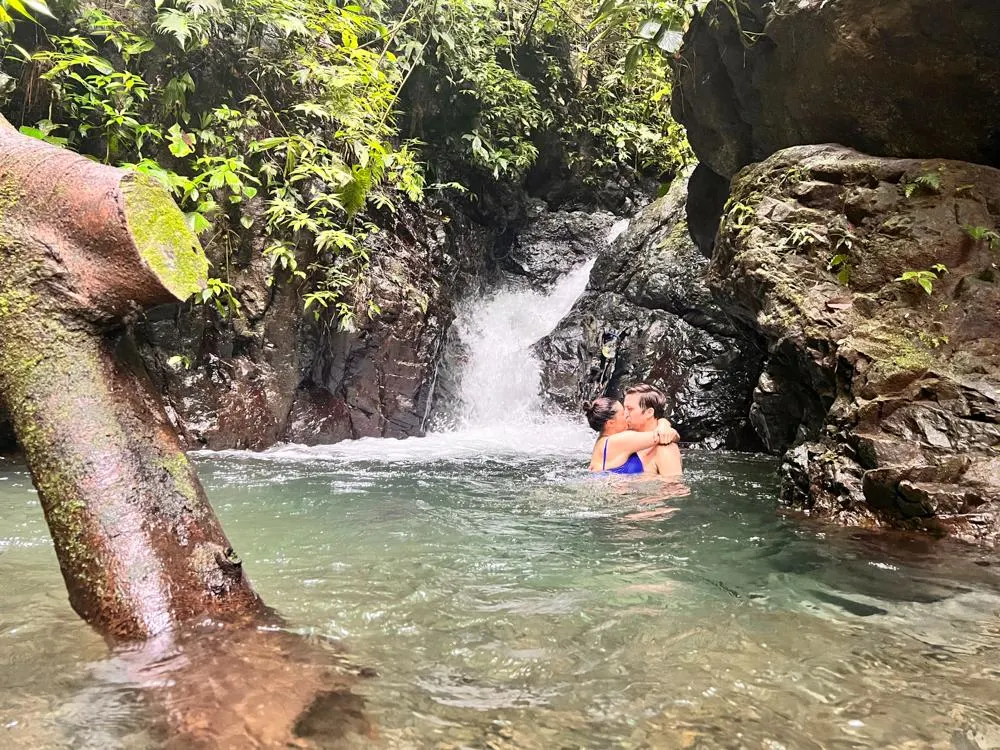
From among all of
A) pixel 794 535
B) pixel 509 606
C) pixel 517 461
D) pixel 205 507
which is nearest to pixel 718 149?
pixel 517 461

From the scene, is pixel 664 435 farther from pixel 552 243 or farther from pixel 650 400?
pixel 552 243

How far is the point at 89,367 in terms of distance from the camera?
198 cm

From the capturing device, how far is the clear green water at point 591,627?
1.79 m

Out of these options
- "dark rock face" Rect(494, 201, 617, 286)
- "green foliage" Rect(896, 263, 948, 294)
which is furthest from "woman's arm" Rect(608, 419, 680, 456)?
"dark rock face" Rect(494, 201, 617, 286)

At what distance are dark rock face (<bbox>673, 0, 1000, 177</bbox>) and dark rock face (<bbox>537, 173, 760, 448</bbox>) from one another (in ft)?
9.79

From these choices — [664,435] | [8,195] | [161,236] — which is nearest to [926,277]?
[664,435]

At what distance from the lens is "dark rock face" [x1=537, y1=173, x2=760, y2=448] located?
30.4ft

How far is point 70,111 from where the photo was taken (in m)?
7.53

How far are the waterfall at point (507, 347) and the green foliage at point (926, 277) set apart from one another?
630cm

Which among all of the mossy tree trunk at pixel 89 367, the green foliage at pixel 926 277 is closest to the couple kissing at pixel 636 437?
the green foliage at pixel 926 277

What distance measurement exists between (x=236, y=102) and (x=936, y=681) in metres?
9.45

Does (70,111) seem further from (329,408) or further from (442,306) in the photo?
(442,306)

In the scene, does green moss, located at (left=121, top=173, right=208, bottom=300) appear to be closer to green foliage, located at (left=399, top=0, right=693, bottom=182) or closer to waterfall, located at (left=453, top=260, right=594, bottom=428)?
waterfall, located at (left=453, top=260, right=594, bottom=428)

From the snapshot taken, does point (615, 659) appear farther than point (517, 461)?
No
